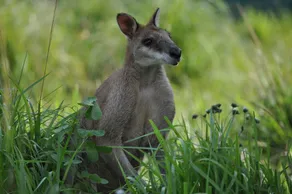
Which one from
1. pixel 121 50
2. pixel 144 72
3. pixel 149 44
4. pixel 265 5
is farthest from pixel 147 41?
pixel 265 5

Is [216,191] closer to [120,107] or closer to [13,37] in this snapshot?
[120,107]

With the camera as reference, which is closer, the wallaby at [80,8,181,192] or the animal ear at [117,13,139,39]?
the wallaby at [80,8,181,192]

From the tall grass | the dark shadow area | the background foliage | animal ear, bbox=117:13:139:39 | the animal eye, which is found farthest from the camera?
the dark shadow area

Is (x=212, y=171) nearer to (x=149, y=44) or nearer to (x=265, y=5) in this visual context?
(x=149, y=44)

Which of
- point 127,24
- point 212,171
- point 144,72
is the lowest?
point 212,171

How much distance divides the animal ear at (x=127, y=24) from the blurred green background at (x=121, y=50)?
6.61ft

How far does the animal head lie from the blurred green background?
6.66 ft

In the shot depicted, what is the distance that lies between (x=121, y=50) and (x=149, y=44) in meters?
3.40

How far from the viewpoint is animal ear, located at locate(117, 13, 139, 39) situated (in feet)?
14.8

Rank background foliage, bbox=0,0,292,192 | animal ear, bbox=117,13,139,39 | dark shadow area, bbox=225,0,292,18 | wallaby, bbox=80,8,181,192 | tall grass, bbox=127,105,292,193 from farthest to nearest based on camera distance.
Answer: dark shadow area, bbox=225,0,292,18 → background foliage, bbox=0,0,292,192 → animal ear, bbox=117,13,139,39 → wallaby, bbox=80,8,181,192 → tall grass, bbox=127,105,292,193

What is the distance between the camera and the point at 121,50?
305 inches

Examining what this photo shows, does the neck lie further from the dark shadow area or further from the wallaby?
the dark shadow area

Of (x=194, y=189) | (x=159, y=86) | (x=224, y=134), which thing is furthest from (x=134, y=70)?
(x=194, y=189)

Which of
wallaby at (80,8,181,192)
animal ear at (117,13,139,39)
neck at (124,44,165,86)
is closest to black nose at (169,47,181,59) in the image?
wallaby at (80,8,181,192)
